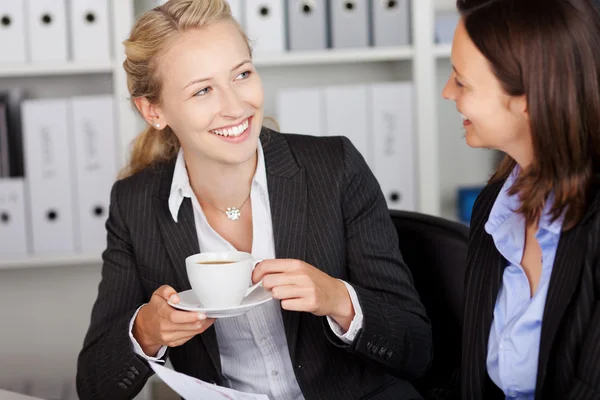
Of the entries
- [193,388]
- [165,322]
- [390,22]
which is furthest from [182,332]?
[390,22]

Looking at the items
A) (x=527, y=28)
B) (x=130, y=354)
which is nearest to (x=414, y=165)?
(x=130, y=354)

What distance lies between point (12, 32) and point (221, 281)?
1421 mm

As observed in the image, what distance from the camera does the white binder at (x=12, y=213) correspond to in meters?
2.36

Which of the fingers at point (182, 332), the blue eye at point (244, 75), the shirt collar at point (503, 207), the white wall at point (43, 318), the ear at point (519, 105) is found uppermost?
the blue eye at point (244, 75)

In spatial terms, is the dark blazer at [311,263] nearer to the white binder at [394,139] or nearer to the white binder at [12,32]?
the white binder at [394,139]

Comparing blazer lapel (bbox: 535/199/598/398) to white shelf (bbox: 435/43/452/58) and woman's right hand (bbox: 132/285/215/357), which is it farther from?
white shelf (bbox: 435/43/452/58)

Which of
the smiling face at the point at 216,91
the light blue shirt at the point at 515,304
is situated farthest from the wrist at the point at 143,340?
A: the light blue shirt at the point at 515,304

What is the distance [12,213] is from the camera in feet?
7.77

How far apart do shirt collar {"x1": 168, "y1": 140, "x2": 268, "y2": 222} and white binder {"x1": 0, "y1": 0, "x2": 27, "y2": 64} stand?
3.06 feet

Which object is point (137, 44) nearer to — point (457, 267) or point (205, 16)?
point (205, 16)

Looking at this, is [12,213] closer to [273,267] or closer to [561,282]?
[273,267]

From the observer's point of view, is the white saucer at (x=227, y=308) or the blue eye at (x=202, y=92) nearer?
the white saucer at (x=227, y=308)

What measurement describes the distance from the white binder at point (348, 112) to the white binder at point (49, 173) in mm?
722

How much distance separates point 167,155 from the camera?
68.4 inches
